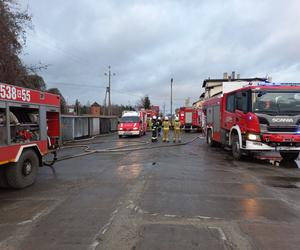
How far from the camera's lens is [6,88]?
9.23 metres

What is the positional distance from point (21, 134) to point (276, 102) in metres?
9.28

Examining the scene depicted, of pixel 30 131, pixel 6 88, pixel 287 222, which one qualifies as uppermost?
pixel 6 88

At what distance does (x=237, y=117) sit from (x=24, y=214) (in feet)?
35.6

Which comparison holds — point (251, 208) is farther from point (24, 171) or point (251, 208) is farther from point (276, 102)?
point (276, 102)

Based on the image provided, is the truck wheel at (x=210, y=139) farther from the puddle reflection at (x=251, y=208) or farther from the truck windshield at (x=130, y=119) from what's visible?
the puddle reflection at (x=251, y=208)

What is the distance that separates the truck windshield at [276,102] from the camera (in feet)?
47.7

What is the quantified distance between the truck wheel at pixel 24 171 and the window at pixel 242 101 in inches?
320

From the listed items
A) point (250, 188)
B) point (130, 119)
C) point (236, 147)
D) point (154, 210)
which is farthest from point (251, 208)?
point (130, 119)

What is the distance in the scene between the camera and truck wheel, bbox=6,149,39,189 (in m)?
9.59

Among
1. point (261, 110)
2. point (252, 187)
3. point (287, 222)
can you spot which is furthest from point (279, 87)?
point (287, 222)

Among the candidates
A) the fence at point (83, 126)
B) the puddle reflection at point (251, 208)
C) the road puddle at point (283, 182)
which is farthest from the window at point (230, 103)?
the fence at point (83, 126)

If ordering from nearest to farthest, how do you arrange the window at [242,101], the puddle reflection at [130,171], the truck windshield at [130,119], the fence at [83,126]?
the puddle reflection at [130,171], the window at [242,101], the fence at [83,126], the truck windshield at [130,119]

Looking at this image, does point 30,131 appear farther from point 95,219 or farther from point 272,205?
point 272,205

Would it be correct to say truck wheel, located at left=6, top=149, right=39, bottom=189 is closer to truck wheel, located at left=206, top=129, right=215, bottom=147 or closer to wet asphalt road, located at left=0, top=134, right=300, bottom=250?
wet asphalt road, located at left=0, top=134, right=300, bottom=250
